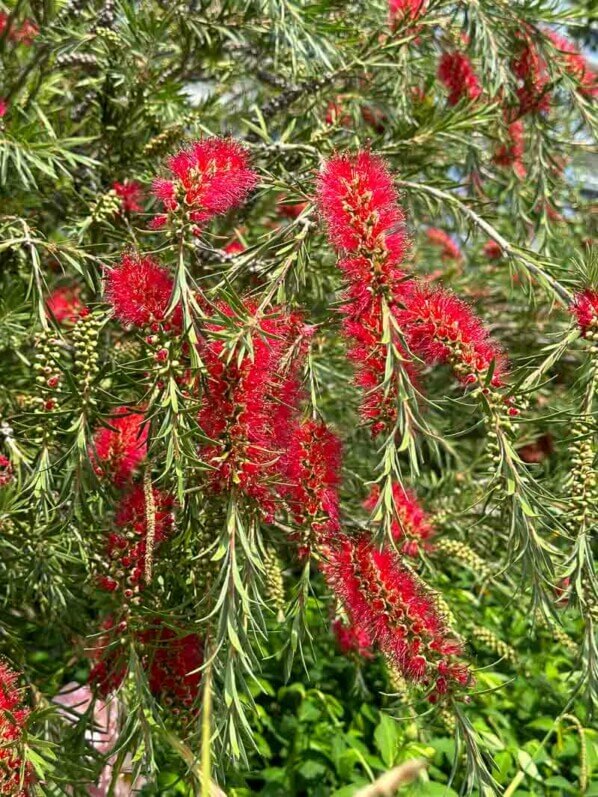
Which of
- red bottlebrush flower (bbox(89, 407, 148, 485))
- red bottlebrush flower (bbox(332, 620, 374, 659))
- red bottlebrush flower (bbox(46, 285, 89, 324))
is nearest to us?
red bottlebrush flower (bbox(89, 407, 148, 485))

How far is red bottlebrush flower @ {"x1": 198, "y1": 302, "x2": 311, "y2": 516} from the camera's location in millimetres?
777

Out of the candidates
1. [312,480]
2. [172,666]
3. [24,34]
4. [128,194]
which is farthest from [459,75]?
[172,666]

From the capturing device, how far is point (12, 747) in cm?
80

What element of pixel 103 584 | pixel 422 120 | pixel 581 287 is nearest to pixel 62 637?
pixel 103 584

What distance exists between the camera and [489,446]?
787mm

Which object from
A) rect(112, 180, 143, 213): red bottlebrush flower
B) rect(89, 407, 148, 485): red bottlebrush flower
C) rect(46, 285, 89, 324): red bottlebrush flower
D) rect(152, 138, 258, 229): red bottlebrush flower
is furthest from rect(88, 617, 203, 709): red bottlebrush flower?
rect(46, 285, 89, 324): red bottlebrush flower

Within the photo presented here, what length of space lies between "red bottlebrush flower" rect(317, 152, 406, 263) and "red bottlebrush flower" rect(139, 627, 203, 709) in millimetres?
464

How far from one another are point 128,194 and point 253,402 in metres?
0.67

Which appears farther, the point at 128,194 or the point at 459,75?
the point at 459,75

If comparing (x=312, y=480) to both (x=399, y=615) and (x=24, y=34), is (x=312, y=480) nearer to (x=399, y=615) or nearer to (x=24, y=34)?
(x=399, y=615)

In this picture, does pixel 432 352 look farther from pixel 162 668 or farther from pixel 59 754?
pixel 59 754

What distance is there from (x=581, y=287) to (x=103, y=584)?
2.09ft

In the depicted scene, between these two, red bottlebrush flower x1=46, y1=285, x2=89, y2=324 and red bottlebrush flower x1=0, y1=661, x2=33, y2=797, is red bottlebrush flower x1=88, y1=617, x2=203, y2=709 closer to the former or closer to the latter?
red bottlebrush flower x1=0, y1=661, x2=33, y2=797

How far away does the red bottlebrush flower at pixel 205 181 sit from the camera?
0.81 metres
